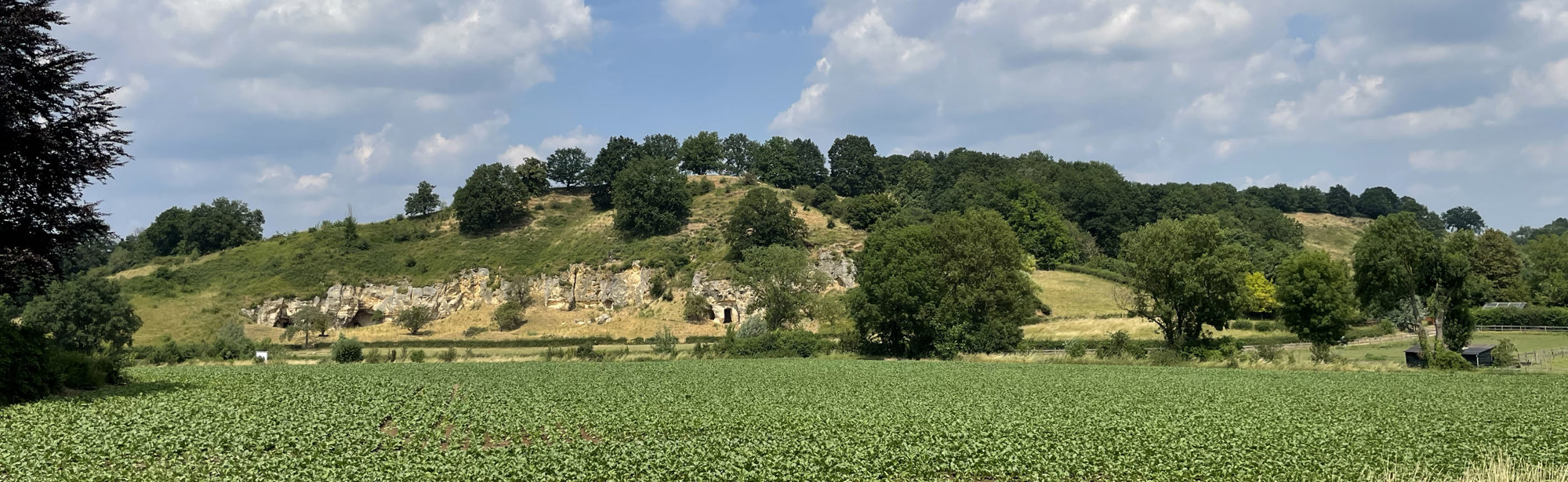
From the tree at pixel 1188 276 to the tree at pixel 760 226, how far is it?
142 feet

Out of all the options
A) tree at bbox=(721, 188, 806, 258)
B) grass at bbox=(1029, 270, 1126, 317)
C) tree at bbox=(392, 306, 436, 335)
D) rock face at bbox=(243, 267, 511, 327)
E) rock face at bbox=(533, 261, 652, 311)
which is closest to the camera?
grass at bbox=(1029, 270, 1126, 317)

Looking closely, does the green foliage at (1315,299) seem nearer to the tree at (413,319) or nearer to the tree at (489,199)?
the tree at (413,319)

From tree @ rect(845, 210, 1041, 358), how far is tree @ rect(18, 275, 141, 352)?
51318 mm

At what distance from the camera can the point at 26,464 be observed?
48.8ft

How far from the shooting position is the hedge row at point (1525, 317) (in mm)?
65500

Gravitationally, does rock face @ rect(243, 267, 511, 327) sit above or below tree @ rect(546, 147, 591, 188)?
below

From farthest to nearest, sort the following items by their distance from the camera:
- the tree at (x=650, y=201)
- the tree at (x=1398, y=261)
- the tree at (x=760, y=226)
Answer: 1. the tree at (x=650, y=201)
2. the tree at (x=760, y=226)
3. the tree at (x=1398, y=261)

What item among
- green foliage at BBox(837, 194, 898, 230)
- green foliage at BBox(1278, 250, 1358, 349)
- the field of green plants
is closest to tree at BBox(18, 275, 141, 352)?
the field of green plants

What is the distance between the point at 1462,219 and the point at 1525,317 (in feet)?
516

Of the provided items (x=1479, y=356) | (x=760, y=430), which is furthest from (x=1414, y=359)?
(x=760, y=430)

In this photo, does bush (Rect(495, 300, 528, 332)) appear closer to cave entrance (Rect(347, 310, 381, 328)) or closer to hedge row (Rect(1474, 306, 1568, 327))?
cave entrance (Rect(347, 310, 381, 328))

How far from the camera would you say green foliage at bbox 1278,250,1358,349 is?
52.3m

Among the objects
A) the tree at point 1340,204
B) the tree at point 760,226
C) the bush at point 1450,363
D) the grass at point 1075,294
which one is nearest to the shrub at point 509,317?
the tree at point 760,226

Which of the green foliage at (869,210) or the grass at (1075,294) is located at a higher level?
the green foliage at (869,210)
